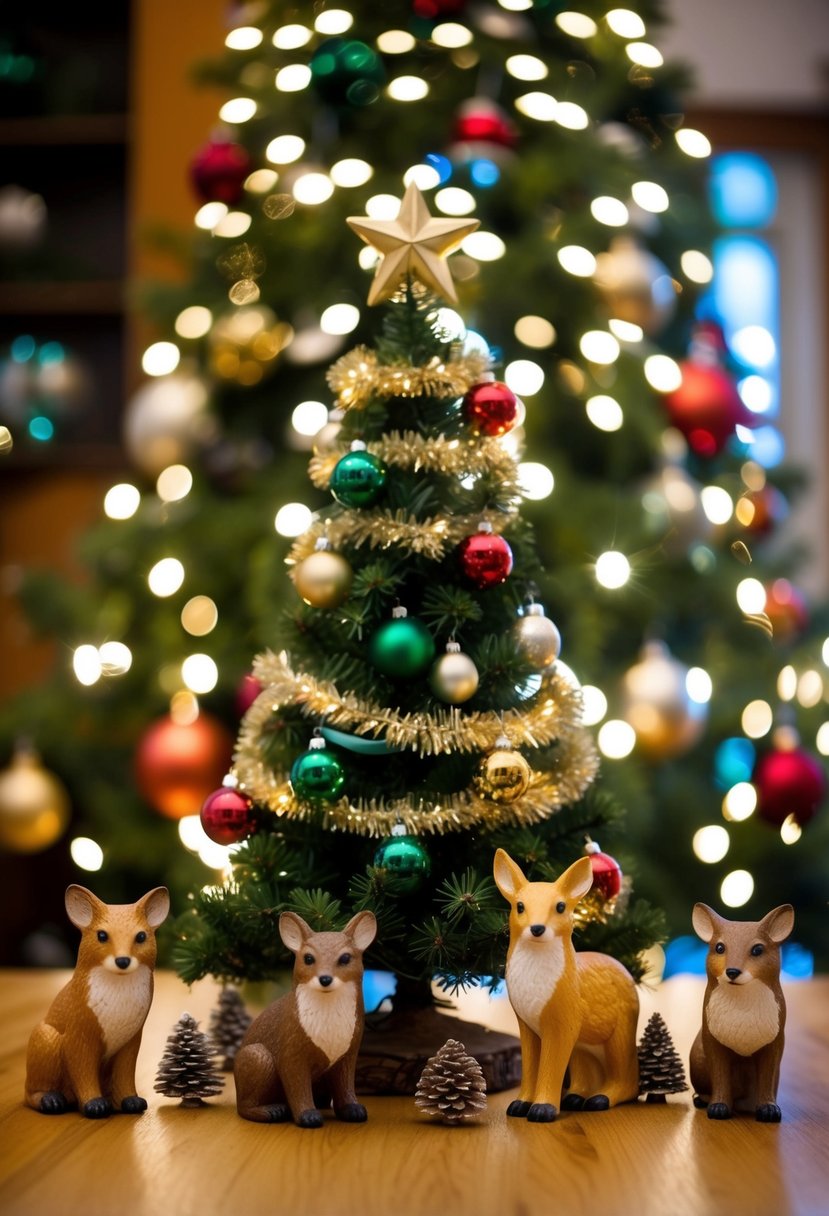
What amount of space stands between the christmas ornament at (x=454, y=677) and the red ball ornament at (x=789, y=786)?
107cm

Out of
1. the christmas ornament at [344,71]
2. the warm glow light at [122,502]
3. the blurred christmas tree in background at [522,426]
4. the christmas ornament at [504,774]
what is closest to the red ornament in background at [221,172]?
the blurred christmas tree in background at [522,426]

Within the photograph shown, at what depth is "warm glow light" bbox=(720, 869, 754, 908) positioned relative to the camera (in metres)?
2.14

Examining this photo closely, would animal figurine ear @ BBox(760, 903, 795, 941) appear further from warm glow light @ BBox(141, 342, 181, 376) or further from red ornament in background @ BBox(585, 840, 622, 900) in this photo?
warm glow light @ BBox(141, 342, 181, 376)

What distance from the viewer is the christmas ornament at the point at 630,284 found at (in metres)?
2.18

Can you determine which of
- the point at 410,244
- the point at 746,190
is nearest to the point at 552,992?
the point at 410,244

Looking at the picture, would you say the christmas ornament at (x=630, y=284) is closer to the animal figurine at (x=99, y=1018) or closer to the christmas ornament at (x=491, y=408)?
the christmas ornament at (x=491, y=408)

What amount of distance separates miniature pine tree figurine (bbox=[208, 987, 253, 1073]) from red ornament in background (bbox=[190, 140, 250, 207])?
1.42 metres

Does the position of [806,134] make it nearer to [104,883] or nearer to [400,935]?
[104,883]

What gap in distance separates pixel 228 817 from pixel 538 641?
0.29 metres

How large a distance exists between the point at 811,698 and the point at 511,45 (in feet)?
3.96

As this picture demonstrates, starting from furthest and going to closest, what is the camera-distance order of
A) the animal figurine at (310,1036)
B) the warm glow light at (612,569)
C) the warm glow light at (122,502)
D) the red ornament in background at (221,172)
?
the warm glow light at (122,502), the red ornament in background at (221,172), the warm glow light at (612,569), the animal figurine at (310,1036)

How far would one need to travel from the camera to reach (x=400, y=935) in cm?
108

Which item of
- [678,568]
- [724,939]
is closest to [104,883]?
[678,568]

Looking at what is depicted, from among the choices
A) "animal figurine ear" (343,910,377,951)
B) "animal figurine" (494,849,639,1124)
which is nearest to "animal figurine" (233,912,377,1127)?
"animal figurine ear" (343,910,377,951)
